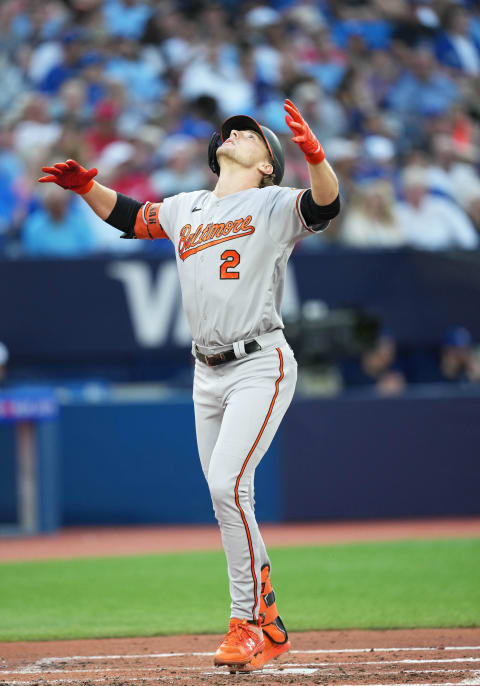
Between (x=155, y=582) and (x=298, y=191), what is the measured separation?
3584mm

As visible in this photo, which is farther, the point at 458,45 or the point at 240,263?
the point at 458,45

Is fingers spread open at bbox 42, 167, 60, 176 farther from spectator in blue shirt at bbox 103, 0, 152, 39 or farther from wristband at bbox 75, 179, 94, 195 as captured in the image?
spectator in blue shirt at bbox 103, 0, 152, 39

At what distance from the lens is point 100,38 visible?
1369 centimetres

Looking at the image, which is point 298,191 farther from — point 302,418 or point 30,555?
point 302,418

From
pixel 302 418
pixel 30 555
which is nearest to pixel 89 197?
pixel 30 555

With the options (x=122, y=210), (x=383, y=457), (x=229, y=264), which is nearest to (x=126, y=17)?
(x=383, y=457)

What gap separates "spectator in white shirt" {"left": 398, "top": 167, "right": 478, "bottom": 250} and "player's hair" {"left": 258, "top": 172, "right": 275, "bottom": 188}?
655 cm

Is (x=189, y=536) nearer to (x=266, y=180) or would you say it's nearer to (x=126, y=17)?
(x=266, y=180)

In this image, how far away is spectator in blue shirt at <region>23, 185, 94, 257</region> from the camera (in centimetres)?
999

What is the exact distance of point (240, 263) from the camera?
13.9 feet

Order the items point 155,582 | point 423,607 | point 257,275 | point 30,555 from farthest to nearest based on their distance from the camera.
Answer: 1. point 30,555
2. point 155,582
3. point 423,607
4. point 257,275

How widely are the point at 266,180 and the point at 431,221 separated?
22.4 feet

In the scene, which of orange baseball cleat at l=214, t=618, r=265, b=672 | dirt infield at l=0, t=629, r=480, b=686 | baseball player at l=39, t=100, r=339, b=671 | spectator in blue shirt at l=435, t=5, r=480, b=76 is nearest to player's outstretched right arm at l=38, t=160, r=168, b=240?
baseball player at l=39, t=100, r=339, b=671

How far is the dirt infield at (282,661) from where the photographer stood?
4004 mm
